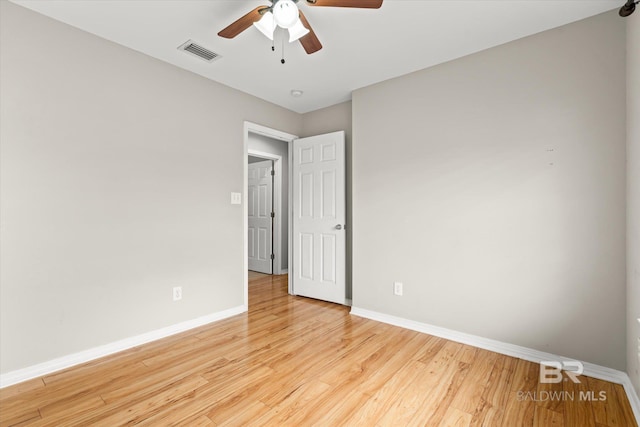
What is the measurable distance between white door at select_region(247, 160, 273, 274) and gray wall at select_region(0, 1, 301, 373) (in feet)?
7.21

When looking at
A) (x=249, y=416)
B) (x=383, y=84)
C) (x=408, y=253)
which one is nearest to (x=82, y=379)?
(x=249, y=416)

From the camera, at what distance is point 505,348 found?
2.41 metres

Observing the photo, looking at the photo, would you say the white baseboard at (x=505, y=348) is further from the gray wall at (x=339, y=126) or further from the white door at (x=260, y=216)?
the white door at (x=260, y=216)

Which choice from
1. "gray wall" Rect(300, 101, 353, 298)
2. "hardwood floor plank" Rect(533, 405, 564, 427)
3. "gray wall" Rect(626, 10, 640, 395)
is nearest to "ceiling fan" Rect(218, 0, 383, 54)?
"gray wall" Rect(626, 10, 640, 395)

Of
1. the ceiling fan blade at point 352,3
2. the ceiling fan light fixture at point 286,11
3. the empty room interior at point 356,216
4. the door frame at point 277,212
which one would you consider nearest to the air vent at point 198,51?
the empty room interior at point 356,216

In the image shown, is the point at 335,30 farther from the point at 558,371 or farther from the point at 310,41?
the point at 558,371

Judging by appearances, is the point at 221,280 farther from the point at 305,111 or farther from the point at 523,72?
the point at 523,72

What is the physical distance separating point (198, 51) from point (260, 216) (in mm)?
3368

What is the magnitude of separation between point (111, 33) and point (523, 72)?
3.27 m

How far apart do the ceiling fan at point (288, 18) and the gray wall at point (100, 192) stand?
1200 millimetres

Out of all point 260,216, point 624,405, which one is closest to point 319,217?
point 260,216

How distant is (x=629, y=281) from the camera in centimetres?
192

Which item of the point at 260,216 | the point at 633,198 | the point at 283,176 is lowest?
the point at 260,216

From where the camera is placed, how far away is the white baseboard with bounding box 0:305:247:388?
1.99 metres
